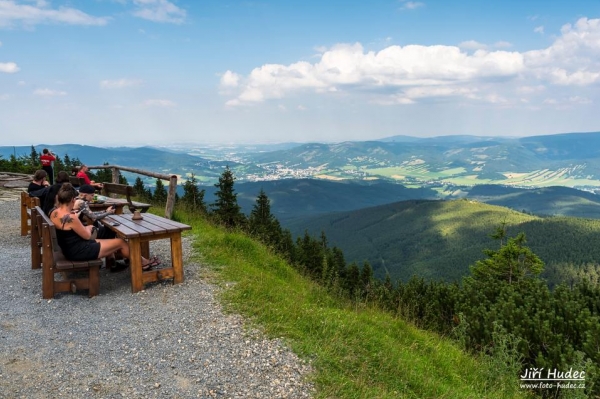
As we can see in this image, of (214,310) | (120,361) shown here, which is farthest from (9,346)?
(214,310)

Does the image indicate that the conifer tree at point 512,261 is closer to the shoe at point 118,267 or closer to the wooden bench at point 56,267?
the shoe at point 118,267

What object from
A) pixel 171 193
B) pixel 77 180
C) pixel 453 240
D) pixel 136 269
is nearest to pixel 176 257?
pixel 136 269

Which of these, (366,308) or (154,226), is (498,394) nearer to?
(366,308)

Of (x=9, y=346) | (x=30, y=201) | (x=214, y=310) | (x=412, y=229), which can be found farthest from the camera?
(x=412, y=229)

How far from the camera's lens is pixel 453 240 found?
516 feet

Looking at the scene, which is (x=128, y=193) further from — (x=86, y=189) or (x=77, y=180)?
(x=77, y=180)

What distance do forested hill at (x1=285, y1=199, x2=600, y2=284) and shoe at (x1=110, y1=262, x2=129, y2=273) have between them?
86.0 meters

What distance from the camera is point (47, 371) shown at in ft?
13.2

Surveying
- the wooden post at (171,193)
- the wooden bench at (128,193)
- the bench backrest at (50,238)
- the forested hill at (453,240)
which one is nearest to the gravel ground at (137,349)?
the bench backrest at (50,238)

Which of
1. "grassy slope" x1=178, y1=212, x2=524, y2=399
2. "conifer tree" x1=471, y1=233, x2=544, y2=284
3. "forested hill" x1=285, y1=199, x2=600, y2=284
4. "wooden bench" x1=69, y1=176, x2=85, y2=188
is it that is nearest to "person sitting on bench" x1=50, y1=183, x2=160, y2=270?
"grassy slope" x1=178, y1=212, x2=524, y2=399

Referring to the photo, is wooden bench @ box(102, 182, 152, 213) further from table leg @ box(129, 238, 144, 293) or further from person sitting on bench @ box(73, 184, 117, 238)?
table leg @ box(129, 238, 144, 293)

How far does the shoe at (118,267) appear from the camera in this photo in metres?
7.30

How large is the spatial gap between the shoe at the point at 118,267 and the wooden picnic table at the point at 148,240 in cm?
90

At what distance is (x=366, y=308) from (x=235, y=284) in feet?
8.68
